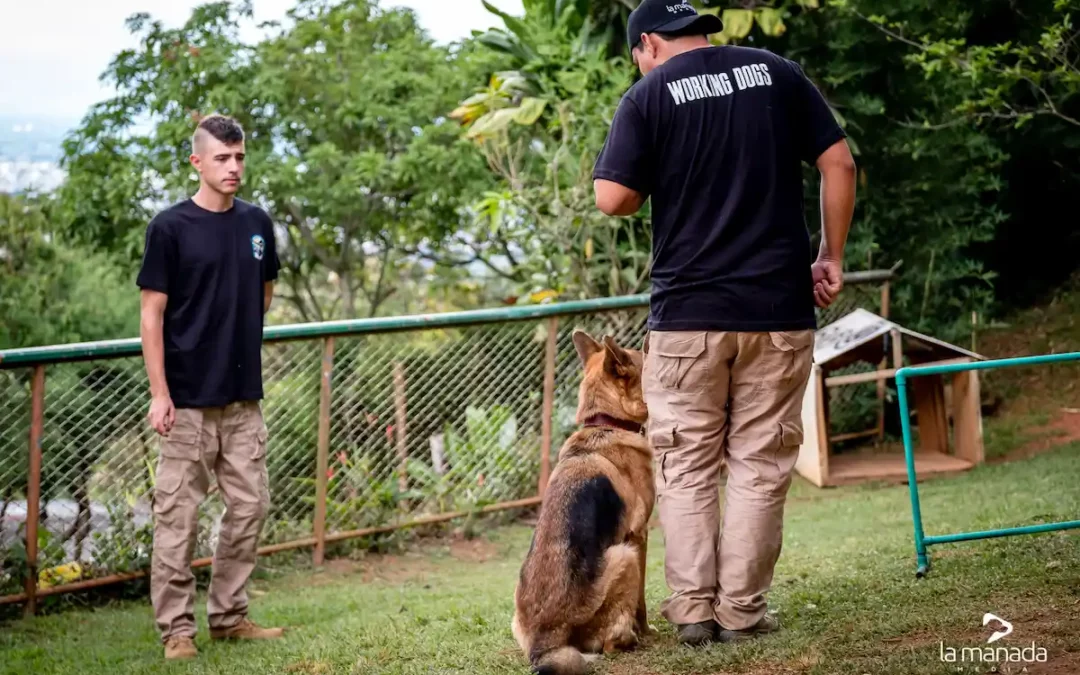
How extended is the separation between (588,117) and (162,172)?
31.8 ft

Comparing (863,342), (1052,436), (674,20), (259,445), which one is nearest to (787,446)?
(674,20)

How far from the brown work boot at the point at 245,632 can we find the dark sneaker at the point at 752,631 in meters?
2.21

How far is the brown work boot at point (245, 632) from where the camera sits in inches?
198

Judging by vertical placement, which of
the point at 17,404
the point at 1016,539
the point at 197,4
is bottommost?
the point at 1016,539

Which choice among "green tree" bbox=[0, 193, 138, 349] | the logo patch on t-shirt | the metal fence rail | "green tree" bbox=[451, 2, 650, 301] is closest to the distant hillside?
"green tree" bbox=[0, 193, 138, 349]

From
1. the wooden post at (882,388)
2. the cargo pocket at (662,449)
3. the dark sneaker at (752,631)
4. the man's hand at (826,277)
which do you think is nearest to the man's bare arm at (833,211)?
the man's hand at (826,277)

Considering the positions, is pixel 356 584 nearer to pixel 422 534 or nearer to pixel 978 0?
pixel 422 534

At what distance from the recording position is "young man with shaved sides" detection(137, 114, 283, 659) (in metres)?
4.77

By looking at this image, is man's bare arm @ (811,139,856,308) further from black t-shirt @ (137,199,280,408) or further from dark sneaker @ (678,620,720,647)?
black t-shirt @ (137,199,280,408)

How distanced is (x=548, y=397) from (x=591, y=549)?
3932mm

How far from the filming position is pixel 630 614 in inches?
155

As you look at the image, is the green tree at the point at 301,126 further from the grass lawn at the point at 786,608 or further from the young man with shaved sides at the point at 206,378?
the young man with shaved sides at the point at 206,378

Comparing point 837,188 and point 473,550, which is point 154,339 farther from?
point 473,550

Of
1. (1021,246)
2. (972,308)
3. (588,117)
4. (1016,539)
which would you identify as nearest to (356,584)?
(1016,539)
